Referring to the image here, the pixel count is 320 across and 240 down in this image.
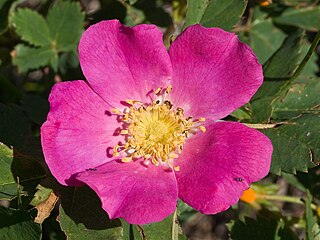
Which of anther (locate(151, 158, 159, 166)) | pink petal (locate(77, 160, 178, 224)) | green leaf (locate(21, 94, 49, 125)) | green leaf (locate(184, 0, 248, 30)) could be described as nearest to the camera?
pink petal (locate(77, 160, 178, 224))

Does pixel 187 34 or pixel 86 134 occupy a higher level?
pixel 187 34

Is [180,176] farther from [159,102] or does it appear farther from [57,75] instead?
[57,75]

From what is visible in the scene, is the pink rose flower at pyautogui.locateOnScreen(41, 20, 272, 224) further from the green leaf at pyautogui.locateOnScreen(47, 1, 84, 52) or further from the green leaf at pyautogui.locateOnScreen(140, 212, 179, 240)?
the green leaf at pyautogui.locateOnScreen(47, 1, 84, 52)

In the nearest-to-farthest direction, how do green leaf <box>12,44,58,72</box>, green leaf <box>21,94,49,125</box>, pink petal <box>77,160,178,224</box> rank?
pink petal <box>77,160,178,224</box>, green leaf <box>21,94,49,125</box>, green leaf <box>12,44,58,72</box>

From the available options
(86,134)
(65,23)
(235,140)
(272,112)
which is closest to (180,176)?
(235,140)

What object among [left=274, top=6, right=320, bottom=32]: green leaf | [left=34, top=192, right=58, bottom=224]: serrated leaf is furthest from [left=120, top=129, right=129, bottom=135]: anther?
[left=274, top=6, right=320, bottom=32]: green leaf

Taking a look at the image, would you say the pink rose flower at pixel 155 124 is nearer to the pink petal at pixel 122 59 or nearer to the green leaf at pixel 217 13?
the pink petal at pixel 122 59

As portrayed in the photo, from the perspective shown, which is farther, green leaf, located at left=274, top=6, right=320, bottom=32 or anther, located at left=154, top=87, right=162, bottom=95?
green leaf, located at left=274, top=6, right=320, bottom=32
